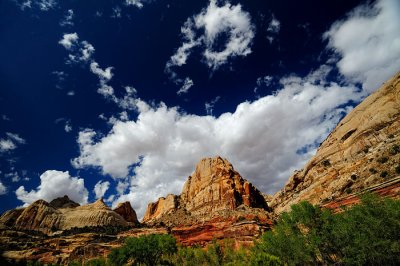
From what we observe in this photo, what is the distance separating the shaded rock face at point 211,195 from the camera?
11206 cm

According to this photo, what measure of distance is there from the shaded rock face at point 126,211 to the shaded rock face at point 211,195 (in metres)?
31.4

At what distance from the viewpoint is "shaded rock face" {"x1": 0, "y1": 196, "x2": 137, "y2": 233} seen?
120188mm

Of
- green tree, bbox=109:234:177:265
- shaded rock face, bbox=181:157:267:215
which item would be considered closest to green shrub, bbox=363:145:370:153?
shaded rock face, bbox=181:157:267:215

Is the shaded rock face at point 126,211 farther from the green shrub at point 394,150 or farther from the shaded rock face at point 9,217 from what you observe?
the green shrub at point 394,150

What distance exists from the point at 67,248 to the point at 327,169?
10323cm

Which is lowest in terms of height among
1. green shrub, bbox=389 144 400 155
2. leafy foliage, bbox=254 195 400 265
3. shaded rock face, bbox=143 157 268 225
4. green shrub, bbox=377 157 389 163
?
leafy foliage, bbox=254 195 400 265

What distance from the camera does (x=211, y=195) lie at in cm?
11925

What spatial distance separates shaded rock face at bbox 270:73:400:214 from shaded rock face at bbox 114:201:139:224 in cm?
10382

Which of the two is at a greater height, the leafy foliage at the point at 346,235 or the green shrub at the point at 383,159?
the green shrub at the point at 383,159

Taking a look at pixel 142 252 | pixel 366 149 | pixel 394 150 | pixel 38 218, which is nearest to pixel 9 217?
pixel 38 218

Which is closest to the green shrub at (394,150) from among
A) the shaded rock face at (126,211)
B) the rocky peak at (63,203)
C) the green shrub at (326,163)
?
the green shrub at (326,163)

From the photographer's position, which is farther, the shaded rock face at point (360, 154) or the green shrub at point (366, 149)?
the green shrub at point (366, 149)

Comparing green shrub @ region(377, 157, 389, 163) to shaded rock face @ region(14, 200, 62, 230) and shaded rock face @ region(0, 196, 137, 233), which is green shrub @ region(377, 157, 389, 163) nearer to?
shaded rock face @ region(0, 196, 137, 233)

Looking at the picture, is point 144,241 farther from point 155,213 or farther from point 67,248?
point 155,213
